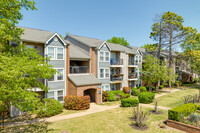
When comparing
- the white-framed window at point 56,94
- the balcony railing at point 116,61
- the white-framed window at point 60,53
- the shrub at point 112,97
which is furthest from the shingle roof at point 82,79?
the balcony railing at point 116,61

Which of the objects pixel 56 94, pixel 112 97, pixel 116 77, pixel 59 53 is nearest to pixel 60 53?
pixel 59 53

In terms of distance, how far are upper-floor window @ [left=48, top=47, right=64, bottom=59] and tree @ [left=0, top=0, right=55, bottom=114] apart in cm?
680

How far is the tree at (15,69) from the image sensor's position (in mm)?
8792

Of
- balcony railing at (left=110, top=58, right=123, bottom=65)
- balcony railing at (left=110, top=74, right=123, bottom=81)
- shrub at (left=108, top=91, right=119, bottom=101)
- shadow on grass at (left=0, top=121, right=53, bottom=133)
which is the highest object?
balcony railing at (left=110, top=58, right=123, bottom=65)

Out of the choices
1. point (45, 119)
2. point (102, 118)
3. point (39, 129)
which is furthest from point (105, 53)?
point (39, 129)

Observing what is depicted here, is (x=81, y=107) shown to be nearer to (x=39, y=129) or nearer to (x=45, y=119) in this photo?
(x=45, y=119)

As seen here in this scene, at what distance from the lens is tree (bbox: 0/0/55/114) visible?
879 centimetres

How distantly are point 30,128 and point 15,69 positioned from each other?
22.4 ft

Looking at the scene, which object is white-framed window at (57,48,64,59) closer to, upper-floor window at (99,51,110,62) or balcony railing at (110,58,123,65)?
upper-floor window at (99,51,110,62)

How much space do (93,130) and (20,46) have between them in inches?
397

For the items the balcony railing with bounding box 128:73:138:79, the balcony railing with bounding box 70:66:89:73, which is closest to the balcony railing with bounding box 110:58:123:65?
the balcony railing with bounding box 128:73:138:79

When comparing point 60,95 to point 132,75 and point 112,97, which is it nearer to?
point 112,97

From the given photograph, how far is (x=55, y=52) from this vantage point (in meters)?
20.0

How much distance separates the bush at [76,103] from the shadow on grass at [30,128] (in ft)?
17.4
